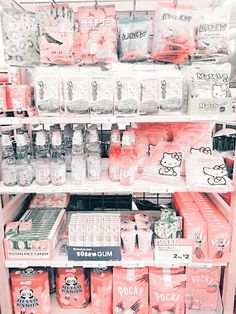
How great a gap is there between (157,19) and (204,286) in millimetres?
1665

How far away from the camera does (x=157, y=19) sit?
5.10 ft

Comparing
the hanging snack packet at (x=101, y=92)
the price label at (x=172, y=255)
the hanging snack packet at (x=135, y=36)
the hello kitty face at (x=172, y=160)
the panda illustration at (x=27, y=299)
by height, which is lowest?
the panda illustration at (x=27, y=299)

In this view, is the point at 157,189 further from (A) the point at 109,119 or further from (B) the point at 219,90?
(B) the point at 219,90

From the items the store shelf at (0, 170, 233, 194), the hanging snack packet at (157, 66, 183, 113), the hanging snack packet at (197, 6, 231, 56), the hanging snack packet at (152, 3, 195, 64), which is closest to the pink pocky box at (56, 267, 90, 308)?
the store shelf at (0, 170, 233, 194)

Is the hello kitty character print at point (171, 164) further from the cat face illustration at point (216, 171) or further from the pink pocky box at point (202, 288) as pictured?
the pink pocky box at point (202, 288)

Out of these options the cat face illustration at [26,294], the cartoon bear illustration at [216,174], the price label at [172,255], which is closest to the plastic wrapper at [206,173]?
the cartoon bear illustration at [216,174]

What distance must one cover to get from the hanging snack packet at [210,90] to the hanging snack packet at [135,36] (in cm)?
32

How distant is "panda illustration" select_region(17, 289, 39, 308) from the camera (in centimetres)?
180

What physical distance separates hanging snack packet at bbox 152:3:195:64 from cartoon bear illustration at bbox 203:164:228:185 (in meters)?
0.69

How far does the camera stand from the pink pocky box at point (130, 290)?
1768 millimetres

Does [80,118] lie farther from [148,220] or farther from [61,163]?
[148,220]

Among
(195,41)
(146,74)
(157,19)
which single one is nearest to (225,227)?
(146,74)

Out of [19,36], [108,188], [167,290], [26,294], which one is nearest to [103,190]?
[108,188]

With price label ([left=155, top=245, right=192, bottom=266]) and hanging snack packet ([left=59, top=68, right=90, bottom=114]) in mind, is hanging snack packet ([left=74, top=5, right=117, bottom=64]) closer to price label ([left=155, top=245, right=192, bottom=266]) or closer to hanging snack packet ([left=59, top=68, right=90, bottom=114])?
hanging snack packet ([left=59, top=68, right=90, bottom=114])
